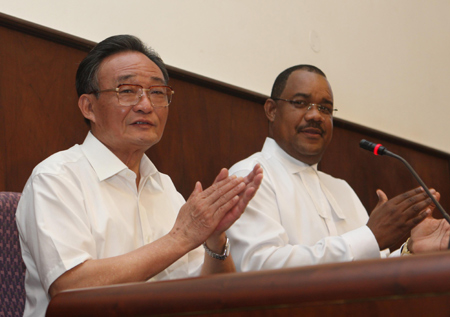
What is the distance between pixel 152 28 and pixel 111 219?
4.60ft

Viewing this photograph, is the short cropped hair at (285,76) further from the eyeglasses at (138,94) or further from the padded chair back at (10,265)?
the padded chair back at (10,265)

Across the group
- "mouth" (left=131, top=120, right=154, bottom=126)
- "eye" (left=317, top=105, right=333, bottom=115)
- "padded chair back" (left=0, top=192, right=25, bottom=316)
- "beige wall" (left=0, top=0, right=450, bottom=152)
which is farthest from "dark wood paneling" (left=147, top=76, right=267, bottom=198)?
"padded chair back" (left=0, top=192, right=25, bottom=316)

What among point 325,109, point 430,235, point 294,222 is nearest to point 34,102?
point 294,222

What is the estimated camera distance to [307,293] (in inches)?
35.8

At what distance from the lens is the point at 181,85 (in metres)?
3.11

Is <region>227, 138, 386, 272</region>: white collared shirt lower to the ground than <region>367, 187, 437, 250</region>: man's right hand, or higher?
lower

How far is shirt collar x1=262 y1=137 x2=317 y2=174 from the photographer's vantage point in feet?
9.29

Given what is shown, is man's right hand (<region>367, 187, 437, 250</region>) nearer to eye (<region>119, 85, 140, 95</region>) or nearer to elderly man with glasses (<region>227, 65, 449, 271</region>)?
elderly man with glasses (<region>227, 65, 449, 271</region>)

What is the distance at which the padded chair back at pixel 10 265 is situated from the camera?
179cm

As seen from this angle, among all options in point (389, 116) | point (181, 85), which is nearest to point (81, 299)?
point (181, 85)

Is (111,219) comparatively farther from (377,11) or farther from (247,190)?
(377,11)

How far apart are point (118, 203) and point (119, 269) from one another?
418mm

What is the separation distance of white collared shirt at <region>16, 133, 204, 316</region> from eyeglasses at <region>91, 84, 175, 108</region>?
0.19 metres

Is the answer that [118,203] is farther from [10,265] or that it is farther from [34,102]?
[34,102]
